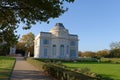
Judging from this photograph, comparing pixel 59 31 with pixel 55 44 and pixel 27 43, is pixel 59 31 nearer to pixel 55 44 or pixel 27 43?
pixel 55 44

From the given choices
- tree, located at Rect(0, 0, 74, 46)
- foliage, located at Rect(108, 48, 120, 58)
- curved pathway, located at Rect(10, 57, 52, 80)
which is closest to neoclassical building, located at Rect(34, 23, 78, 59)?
foliage, located at Rect(108, 48, 120, 58)

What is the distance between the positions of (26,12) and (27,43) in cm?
8536

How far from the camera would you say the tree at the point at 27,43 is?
98.6 metres

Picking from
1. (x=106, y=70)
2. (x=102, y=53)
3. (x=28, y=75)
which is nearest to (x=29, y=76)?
(x=28, y=75)

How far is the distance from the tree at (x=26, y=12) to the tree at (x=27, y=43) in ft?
269

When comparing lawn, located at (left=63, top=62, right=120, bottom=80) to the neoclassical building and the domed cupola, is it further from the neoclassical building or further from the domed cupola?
the domed cupola

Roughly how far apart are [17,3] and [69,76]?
5.06m

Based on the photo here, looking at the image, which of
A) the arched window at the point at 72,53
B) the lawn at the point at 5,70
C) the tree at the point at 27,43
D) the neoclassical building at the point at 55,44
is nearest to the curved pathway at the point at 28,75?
the lawn at the point at 5,70

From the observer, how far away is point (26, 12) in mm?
14898

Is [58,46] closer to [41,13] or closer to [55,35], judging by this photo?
[55,35]

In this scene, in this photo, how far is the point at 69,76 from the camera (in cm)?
1241

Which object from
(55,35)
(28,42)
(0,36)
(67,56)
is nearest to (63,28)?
(55,35)

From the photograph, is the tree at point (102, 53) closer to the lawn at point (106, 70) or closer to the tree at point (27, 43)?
the tree at point (27, 43)

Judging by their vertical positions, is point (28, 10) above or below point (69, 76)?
above
